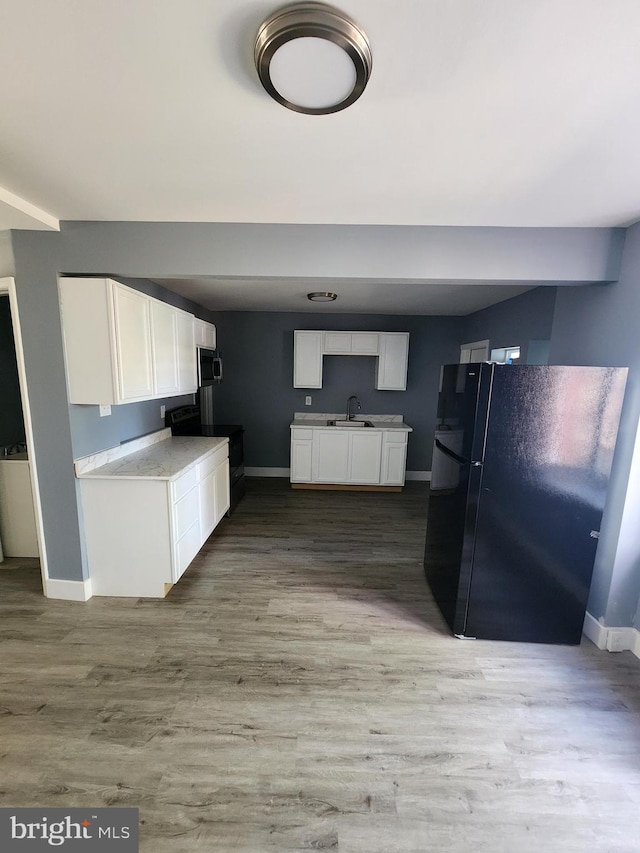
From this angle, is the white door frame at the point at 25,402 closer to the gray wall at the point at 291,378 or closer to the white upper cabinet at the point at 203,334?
the white upper cabinet at the point at 203,334

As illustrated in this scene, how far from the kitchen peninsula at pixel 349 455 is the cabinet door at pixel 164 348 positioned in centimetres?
202

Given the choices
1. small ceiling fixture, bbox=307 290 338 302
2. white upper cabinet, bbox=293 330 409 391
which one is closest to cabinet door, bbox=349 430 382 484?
white upper cabinet, bbox=293 330 409 391

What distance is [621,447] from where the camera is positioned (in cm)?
206

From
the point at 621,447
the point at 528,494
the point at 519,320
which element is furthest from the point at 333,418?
the point at 621,447

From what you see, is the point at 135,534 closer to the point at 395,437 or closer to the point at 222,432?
the point at 222,432

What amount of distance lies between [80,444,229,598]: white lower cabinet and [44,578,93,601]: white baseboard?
0.06 meters

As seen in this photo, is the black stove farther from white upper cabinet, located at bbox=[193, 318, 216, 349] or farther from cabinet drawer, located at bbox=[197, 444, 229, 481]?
white upper cabinet, located at bbox=[193, 318, 216, 349]

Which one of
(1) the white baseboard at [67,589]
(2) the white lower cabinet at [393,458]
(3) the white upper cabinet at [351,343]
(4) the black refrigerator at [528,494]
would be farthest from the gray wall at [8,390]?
(2) the white lower cabinet at [393,458]

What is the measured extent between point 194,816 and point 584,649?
229 cm

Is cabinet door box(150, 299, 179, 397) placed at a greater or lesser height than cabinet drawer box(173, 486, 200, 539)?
greater

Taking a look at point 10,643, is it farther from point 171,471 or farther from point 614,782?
point 614,782

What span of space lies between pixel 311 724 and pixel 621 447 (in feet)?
7.42

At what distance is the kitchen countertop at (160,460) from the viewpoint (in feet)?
7.83

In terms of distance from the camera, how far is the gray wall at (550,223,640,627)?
6.54ft
